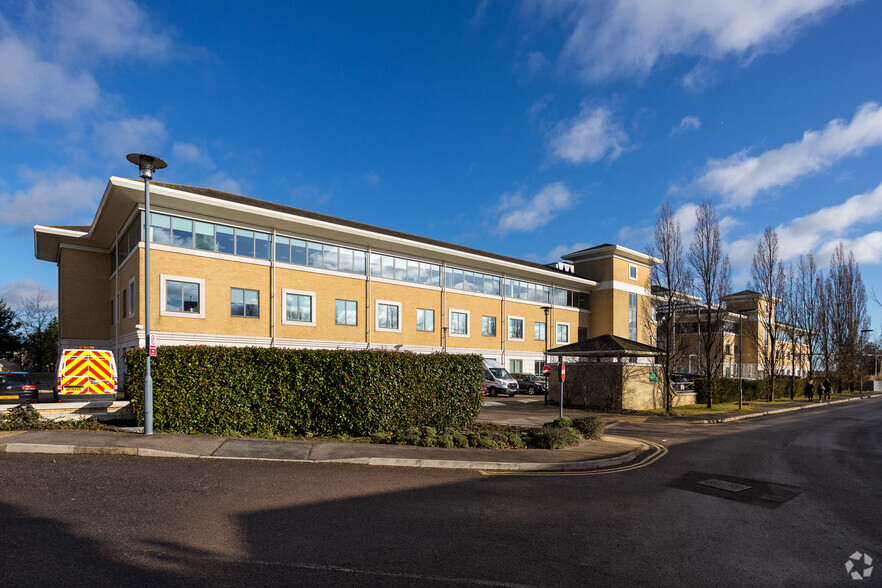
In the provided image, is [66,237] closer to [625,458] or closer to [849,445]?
[625,458]

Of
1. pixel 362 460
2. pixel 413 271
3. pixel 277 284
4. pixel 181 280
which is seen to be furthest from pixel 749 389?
pixel 181 280

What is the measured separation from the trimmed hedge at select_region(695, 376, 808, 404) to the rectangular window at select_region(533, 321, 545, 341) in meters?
17.0

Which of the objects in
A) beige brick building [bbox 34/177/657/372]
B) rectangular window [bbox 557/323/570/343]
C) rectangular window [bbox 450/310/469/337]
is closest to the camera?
beige brick building [bbox 34/177/657/372]

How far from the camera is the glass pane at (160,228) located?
2722cm

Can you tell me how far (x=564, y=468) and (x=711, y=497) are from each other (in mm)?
2862

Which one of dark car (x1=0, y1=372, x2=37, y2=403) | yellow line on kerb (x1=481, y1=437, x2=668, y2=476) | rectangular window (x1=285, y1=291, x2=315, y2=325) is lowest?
yellow line on kerb (x1=481, y1=437, x2=668, y2=476)

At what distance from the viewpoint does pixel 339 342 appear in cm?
3397

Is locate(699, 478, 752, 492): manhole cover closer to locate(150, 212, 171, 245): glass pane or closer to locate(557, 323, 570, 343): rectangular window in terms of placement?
locate(150, 212, 171, 245): glass pane

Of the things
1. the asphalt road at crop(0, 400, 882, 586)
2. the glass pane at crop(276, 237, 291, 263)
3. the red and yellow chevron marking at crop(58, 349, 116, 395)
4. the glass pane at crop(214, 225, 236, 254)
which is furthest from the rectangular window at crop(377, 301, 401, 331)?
the asphalt road at crop(0, 400, 882, 586)

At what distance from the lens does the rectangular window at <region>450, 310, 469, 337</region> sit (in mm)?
41500

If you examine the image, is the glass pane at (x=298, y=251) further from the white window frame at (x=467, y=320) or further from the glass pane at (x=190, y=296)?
the white window frame at (x=467, y=320)

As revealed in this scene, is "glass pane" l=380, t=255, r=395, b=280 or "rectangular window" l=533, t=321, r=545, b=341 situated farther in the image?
"rectangular window" l=533, t=321, r=545, b=341

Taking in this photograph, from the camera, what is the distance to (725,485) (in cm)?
946

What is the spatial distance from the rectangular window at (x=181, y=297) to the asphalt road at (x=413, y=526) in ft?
63.8
